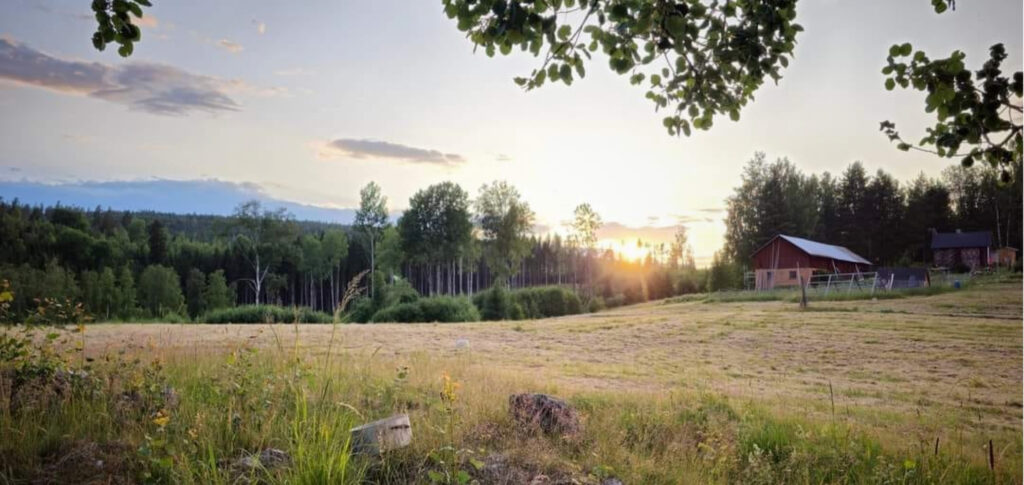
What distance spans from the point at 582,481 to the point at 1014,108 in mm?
3422

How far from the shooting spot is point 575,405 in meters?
6.44

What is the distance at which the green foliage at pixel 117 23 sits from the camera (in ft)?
10.5

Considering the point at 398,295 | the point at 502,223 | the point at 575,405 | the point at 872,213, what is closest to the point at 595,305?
the point at 502,223

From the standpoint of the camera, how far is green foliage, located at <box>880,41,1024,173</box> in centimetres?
304

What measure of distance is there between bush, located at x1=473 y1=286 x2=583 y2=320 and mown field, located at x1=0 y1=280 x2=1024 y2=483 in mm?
24168

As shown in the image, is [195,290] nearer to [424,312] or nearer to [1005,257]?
[424,312]

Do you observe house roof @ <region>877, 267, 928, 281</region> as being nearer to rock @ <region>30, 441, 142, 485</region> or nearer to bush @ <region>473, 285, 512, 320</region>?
bush @ <region>473, 285, 512, 320</region>

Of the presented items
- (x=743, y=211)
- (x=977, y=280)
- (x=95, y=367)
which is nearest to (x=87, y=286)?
(x=95, y=367)

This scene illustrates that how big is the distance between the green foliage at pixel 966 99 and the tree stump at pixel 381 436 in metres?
3.80

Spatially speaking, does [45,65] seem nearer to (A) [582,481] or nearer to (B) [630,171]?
(A) [582,481]

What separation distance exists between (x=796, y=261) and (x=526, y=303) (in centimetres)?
1901

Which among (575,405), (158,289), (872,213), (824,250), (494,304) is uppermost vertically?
(872,213)

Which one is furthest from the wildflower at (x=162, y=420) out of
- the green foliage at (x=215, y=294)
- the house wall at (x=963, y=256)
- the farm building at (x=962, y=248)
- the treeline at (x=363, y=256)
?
the green foliage at (x=215, y=294)

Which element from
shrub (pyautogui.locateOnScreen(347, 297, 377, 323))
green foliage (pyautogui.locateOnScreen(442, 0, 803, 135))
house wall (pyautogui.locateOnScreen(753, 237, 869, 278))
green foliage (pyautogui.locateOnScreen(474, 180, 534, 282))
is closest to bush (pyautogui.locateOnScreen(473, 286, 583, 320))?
green foliage (pyautogui.locateOnScreen(474, 180, 534, 282))
